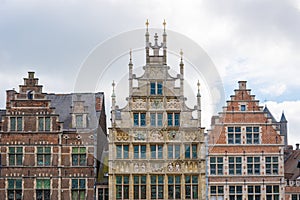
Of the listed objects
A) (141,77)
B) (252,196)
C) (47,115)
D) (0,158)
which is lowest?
(252,196)

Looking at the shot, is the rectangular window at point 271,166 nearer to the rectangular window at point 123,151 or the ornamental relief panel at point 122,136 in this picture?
the rectangular window at point 123,151

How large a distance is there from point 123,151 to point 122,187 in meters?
2.11

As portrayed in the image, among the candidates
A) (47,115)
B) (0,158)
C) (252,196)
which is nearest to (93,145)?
(47,115)

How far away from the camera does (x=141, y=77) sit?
111 ft

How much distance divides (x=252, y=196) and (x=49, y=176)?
477 inches

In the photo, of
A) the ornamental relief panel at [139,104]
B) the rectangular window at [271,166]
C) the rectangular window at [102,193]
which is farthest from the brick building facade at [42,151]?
the rectangular window at [271,166]

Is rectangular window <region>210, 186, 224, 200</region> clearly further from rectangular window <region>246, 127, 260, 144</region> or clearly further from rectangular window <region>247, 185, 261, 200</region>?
rectangular window <region>246, 127, 260, 144</region>

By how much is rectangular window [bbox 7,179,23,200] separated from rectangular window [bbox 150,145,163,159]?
800 cm

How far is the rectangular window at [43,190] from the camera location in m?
33.4

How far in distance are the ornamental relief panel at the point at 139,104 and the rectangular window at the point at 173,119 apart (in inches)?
63.6

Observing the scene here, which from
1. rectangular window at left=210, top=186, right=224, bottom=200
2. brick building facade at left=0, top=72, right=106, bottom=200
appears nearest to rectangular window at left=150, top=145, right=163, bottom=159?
brick building facade at left=0, top=72, right=106, bottom=200

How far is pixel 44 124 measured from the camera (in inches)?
1339

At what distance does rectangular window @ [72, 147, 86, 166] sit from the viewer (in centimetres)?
3372

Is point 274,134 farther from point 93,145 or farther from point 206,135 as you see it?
point 93,145
